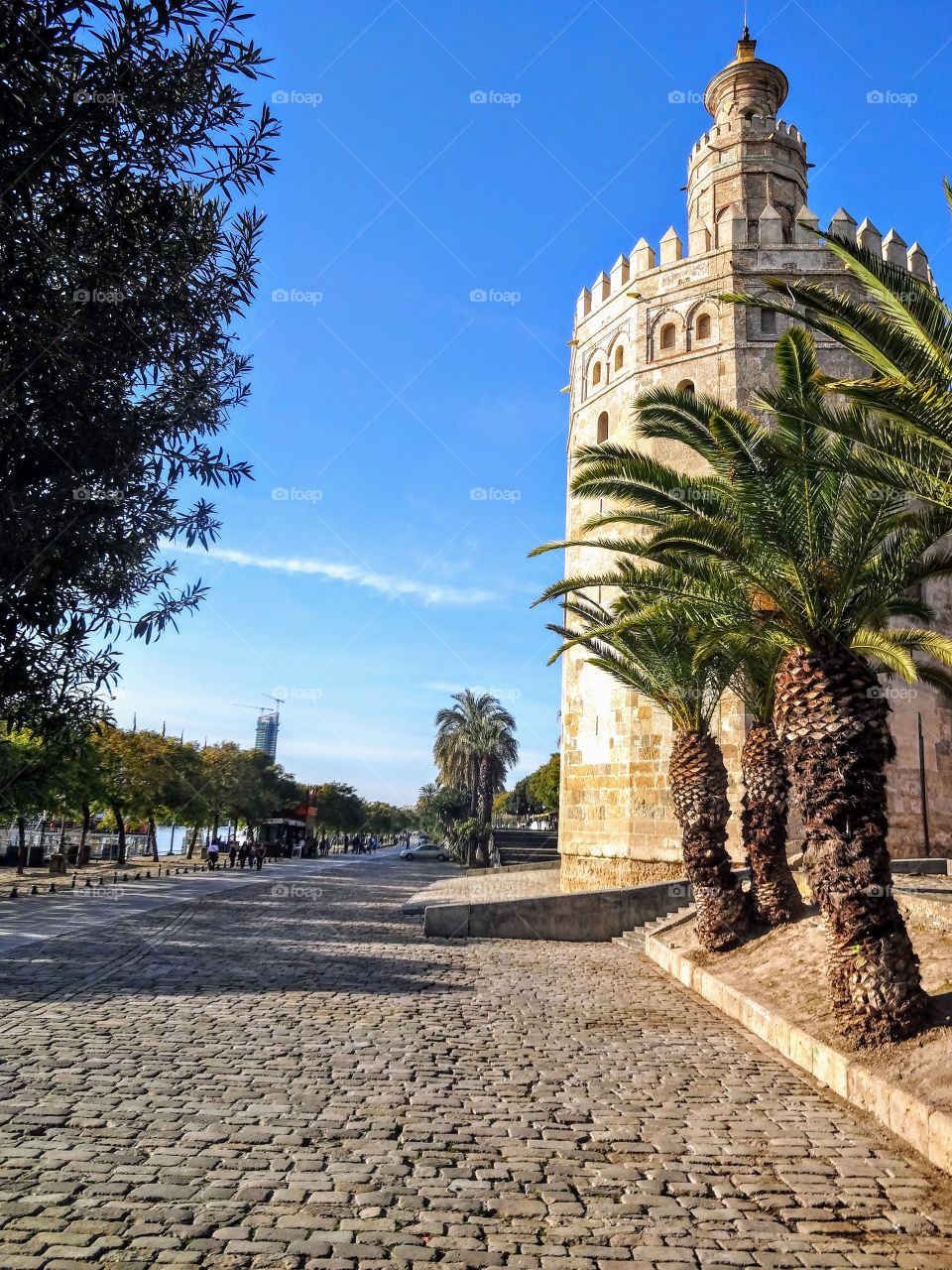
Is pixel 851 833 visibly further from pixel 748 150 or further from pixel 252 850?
pixel 252 850

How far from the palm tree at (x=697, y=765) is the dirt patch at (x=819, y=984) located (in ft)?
1.79

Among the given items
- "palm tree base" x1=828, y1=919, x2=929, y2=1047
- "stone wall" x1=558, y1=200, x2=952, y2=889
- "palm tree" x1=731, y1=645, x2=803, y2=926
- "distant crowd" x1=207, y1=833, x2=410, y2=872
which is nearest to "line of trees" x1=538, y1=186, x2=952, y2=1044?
"palm tree base" x1=828, y1=919, x2=929, y2=1047

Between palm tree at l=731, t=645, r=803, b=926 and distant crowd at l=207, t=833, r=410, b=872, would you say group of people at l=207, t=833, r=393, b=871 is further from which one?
palm tree at l=731, t=645, r=803, b=926

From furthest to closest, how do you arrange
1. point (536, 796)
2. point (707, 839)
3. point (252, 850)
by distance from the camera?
point (536, 796)
point (252, 850)
point (707, 839)

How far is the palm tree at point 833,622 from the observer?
24.0 feet

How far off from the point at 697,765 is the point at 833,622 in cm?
501

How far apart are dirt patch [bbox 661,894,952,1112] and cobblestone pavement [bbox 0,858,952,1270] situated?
49cm

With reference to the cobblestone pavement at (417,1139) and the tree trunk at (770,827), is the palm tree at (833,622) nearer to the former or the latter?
the cobblestone pavement at (417,1139)

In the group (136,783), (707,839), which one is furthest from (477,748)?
(707,839)

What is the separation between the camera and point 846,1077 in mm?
6801

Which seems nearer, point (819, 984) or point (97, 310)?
point (97, 310)

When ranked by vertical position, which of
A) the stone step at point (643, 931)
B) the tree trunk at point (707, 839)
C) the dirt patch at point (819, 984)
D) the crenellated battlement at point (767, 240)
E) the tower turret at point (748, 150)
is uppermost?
the tower turret at point (748, 150)

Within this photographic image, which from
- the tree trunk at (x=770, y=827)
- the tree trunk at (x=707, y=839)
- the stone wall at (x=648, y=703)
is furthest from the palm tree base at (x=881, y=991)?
the stone wall at (x=648, y=703)

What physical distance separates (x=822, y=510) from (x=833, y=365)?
13144 mm
